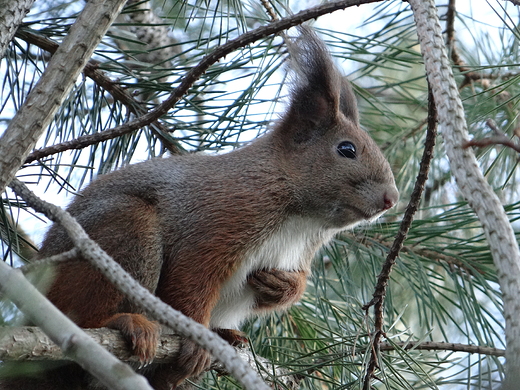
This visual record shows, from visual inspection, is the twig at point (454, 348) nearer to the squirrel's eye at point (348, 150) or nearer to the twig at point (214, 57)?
the squirrel's eye at point (348, 150)

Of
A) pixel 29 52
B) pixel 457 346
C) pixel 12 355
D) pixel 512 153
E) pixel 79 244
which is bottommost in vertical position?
pixel 12 355

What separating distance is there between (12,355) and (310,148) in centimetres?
170

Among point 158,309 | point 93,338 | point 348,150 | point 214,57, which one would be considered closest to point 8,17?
point 214,57

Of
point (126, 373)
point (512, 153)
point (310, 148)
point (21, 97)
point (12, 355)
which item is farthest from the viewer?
point (512, 153)

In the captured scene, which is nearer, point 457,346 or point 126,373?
point 126,373

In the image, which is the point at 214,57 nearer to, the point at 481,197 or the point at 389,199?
the point at 389,199

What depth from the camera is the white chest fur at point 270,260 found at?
2576 mm

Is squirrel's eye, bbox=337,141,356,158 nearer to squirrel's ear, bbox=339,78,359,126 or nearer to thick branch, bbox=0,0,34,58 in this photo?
squirrel's ear, bbox=339,78,359,126

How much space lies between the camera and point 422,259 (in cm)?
291

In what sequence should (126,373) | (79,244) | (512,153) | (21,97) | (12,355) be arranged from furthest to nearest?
1. (512,153)
2. (21,97)
3. (12,355)
4. (79,244)
5. (126,373)

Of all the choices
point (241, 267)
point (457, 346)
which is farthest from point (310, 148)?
point (457, 346)

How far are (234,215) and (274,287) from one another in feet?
1.12

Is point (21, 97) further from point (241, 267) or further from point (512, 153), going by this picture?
point (512, 153)

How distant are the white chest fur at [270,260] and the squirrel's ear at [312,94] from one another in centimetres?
43
